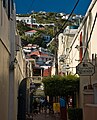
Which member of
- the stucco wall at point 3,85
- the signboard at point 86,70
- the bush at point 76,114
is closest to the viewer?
the stucco wall at point 3,85

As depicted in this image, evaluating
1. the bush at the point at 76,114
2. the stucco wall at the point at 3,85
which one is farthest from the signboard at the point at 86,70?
the bush at the point at 76,114

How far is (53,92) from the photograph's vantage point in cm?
2612

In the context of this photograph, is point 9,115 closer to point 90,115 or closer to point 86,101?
point 90,115

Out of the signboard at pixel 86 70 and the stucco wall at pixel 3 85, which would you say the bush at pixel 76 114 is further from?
the stucco wall at pixel 3 85

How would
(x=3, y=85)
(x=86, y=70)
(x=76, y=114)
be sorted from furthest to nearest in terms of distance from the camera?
(x=76, y=114)
(x=86, y=70)
(x=3, y=85)

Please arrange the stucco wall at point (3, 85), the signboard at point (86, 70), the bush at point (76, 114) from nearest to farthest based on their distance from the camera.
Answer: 1. the stucco wall at point (3, 85)
2. the signboard at point (86, 70)
3. the bush at point (76, 114)

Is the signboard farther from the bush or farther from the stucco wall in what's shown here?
the bush

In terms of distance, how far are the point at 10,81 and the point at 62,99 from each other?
15.8m

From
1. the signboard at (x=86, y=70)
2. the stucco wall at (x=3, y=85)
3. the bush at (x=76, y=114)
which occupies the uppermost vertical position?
the signboard at (x=86, y=70)

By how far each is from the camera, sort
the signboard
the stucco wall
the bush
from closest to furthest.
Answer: the stucco wall
the signboard
the bush

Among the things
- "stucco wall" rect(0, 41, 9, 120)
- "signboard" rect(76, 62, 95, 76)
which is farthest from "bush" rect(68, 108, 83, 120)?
"stucco wall" rect(0, 41, 9, 120)

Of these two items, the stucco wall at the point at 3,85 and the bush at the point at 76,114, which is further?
the bush at the point at 76,114

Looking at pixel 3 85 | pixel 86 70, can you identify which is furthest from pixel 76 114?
pixel 3 85

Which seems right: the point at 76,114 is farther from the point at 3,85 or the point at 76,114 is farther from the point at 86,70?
the point at 3,85
